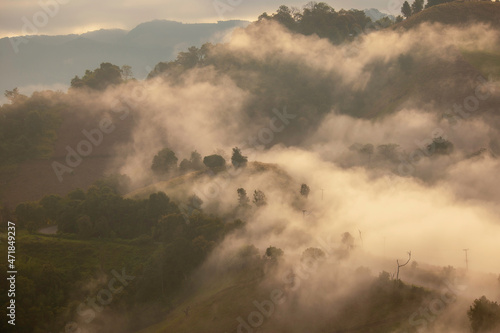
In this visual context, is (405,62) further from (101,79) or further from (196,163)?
(101,79)

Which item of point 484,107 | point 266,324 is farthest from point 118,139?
point 484,107

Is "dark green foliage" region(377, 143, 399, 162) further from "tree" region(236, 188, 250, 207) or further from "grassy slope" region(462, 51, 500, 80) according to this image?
"tree" region(236, 188, 250, 207)

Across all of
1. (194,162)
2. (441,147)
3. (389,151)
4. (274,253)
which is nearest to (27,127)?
(194,162)

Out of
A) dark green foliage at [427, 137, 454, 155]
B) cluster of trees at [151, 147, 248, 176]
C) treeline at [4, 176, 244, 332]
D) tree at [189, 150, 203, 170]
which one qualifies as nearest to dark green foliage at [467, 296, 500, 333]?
treeline at [4, 176, 244, 332]

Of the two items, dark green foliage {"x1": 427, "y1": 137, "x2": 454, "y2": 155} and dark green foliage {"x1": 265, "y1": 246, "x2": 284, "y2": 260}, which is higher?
dark green foliage {"x1": 427, "y1": 137, "x2": 454, "y2": 155}

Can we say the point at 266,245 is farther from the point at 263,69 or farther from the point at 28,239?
the point at 263,69

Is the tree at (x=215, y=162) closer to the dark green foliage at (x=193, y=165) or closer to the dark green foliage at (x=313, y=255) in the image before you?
the dark green foliage at (x=193, y=165)
